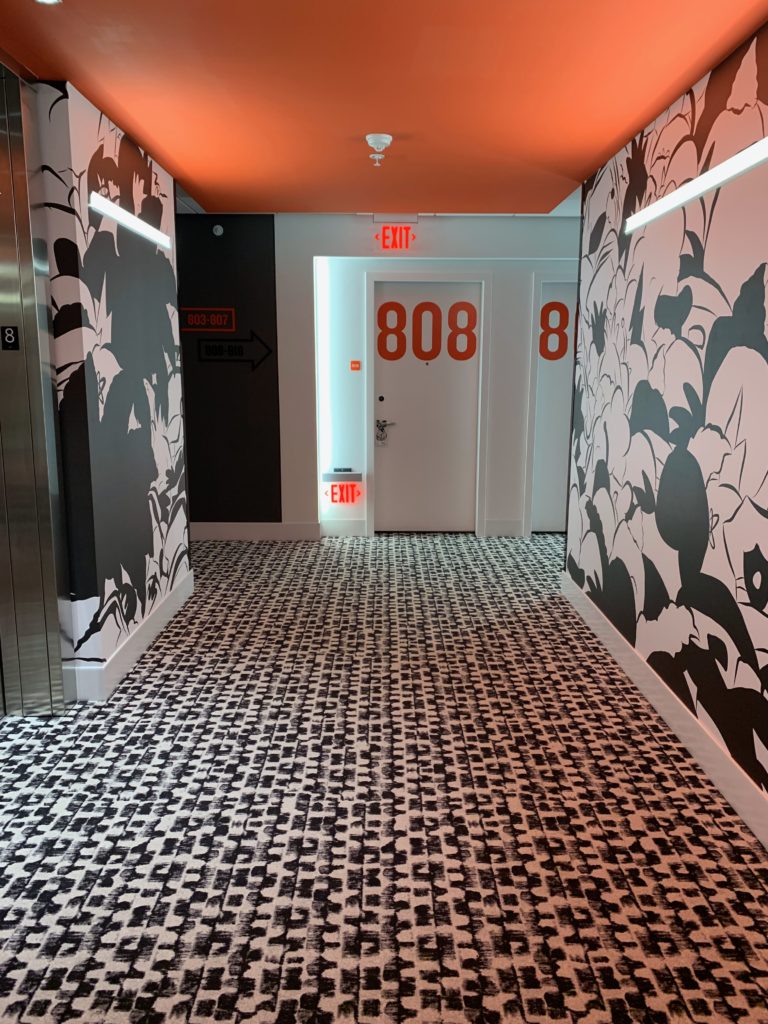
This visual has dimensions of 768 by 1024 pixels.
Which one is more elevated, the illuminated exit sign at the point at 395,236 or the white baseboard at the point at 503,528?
the illuminated exit sign at the point at 395,236

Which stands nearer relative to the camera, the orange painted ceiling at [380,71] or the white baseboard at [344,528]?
the orange painted ceiling at [380,71]

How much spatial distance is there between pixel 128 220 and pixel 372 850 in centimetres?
309

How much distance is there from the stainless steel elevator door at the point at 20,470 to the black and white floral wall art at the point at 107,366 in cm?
13

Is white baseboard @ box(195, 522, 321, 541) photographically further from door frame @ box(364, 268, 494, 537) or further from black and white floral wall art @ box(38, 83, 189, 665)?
black and white floral wall art @ box(38, 83, 189, 665)

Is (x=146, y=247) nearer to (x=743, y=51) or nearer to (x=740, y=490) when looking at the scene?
(x=743, y=51)

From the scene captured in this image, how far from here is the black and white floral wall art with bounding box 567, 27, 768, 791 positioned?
246 cm

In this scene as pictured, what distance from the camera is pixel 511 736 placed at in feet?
10.1

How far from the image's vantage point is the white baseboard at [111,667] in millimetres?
3375

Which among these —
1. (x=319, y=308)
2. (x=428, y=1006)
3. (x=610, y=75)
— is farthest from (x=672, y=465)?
(x=319, y=308)

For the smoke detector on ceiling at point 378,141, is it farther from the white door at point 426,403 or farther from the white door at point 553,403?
the white door at point 553,403

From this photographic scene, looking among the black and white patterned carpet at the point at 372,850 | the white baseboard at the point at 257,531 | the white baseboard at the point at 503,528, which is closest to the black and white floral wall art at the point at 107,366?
the black and white patterned carpet at the point at 372,850

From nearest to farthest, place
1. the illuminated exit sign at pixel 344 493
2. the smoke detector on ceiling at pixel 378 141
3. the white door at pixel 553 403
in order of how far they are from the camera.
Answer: the smoke detector on ceiling at pixel 378 141 → the white door at pixel 553 403 → the illuminated exit sign at pixel 344 493

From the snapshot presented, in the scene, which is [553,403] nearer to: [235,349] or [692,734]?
[235,349]

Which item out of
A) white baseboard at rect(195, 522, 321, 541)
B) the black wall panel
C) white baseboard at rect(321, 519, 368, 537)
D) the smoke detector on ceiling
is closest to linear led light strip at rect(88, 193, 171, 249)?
the smoke detector on ceiling
